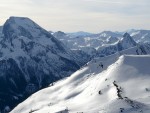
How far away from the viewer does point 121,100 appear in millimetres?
175375

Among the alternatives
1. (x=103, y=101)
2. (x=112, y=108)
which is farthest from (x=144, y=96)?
(x=112, y=108)

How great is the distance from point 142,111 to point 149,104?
14.5 m

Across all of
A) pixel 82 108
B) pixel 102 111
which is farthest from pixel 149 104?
pixel 82 108

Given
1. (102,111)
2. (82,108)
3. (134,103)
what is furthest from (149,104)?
(82,108)

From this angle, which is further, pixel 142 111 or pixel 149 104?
pixel 149 104

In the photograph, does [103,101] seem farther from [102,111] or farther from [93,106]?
[102,111]

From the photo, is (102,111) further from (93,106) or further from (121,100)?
(93,106)

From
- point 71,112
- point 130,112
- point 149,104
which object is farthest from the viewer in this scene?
point 71,112

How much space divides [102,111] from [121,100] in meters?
11.6

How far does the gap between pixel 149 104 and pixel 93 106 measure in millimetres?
31026

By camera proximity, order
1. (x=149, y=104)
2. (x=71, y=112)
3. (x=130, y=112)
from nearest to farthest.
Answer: (x=130, y=112) → (x=149, y=104) → (x=71, y=112)

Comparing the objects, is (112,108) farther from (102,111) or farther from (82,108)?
(82,108)

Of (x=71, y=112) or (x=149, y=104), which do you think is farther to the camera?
(x=71, y=112)

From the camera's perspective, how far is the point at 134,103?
169 metres
